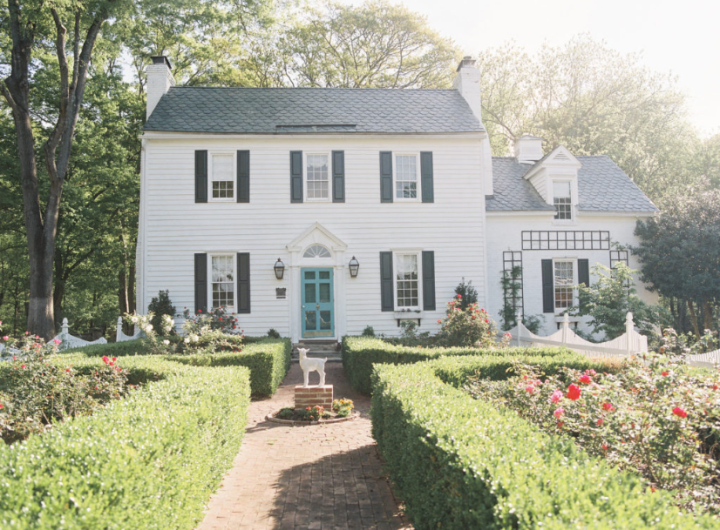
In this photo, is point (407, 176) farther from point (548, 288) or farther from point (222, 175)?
point (548, 288)

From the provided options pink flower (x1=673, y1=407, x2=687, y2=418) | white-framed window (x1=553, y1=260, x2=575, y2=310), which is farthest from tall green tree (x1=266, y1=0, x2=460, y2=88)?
pink flower (x1=673, y1=407, x2=687, y2=418)

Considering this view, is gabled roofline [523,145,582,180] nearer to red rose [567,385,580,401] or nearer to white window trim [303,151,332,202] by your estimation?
white window trim [303,151,332,202]

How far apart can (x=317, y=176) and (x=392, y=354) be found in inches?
339

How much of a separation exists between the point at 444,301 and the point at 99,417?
14.1 meters

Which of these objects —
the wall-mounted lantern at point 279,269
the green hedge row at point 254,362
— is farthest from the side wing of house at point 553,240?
the green hedge row at point 254,362

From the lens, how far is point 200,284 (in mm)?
17156

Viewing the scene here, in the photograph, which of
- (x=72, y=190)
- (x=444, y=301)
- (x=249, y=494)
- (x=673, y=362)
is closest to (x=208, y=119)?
(x=72, y=190)

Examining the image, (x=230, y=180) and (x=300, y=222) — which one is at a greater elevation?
(x=230, y=180)

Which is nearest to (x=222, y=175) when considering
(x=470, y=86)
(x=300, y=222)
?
(x=300, y=222)

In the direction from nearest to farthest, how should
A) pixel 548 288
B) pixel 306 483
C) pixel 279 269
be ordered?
1. pixel 306 483
2. pixel 279 269
3. pixel 548 288

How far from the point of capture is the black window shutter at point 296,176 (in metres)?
17.5

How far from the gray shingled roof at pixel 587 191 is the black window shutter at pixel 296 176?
6.31 meters

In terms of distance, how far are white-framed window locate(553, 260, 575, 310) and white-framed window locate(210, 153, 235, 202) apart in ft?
36.4

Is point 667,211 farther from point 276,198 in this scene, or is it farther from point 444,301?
point 276,198
